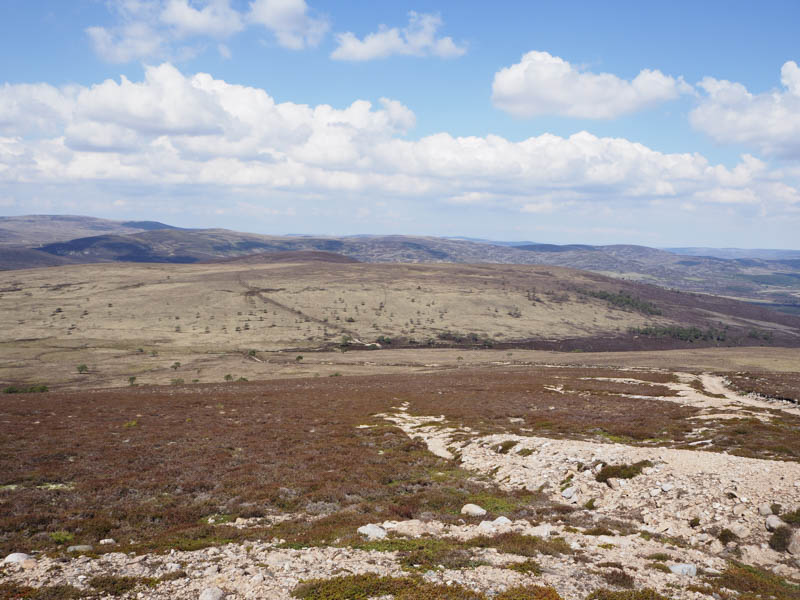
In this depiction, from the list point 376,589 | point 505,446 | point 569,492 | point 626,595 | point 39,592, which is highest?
point 626,595

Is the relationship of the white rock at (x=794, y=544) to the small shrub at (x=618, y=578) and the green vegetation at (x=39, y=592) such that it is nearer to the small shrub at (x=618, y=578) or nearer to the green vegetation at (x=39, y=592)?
the small shrub at (x=618, y=578)

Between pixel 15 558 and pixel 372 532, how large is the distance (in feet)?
31.7

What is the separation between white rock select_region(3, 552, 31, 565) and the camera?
11.5 metres

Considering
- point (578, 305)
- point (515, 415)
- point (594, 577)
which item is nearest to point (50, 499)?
point (594, 577)

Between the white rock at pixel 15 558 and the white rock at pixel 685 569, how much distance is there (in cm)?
1739

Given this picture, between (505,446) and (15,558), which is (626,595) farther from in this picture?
(505,446)

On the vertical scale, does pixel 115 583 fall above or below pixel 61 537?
above

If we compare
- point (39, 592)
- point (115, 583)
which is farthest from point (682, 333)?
point (39, 592)

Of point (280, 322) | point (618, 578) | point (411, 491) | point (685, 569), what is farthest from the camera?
point (280, 322)

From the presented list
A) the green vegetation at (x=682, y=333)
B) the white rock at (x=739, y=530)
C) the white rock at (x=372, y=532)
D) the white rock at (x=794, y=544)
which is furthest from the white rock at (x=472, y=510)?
the green vegetation at (x=682, y=333)

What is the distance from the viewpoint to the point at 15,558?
11617 mm

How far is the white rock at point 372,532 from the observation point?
14.0m

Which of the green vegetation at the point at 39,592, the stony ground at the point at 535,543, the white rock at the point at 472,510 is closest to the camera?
the green vegetation at the point at 39,592

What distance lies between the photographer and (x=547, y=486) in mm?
20062
